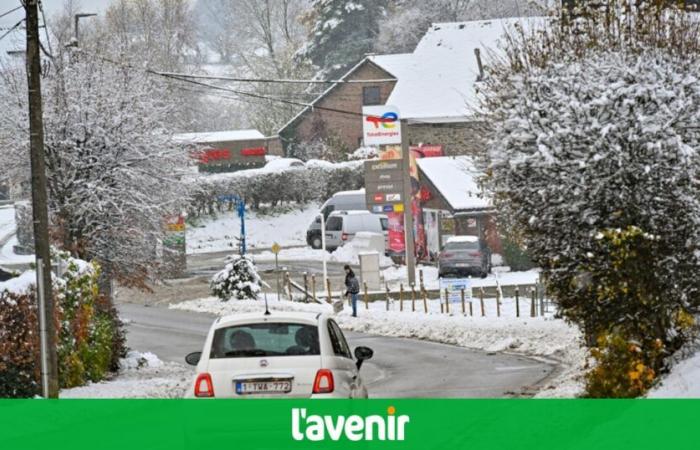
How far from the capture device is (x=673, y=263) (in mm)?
17500

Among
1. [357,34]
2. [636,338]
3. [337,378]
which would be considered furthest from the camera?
[357,34]

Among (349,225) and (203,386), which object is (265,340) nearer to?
(203,386)

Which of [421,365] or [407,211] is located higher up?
[407,211]

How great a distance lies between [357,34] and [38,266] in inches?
3113

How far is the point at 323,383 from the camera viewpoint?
13102 millimetres

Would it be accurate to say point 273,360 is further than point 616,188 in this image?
No

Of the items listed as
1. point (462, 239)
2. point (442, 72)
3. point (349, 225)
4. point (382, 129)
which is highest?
point (442, 72)

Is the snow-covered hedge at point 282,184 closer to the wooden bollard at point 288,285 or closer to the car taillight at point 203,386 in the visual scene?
the wooden bollard at point 288,285

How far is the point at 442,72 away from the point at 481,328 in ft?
124

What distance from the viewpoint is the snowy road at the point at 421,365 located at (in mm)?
22641

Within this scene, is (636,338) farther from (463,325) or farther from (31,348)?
(463,325)

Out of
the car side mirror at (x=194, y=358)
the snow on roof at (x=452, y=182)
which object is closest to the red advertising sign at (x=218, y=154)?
the snow on roof at (x=452, y=182)
